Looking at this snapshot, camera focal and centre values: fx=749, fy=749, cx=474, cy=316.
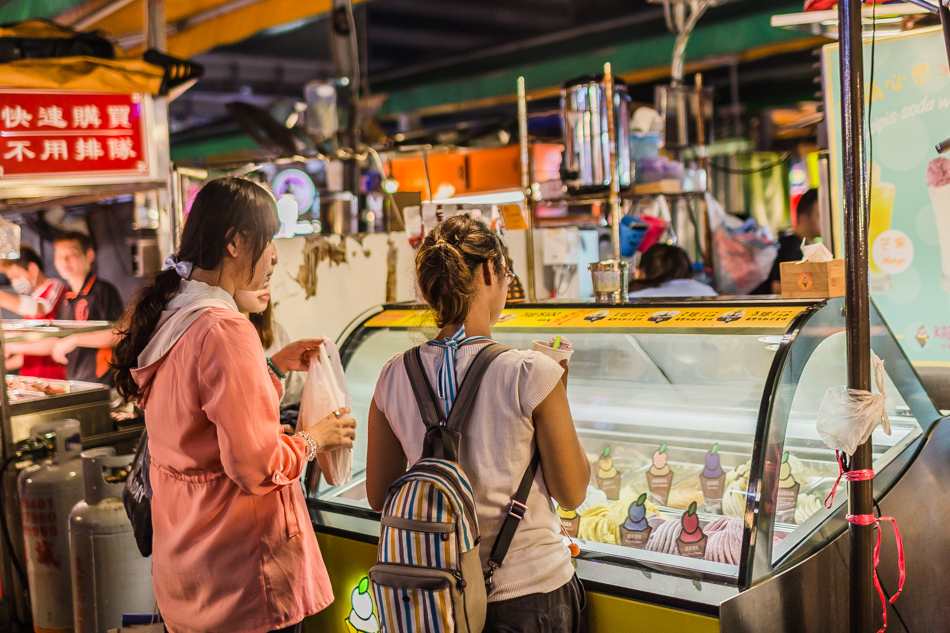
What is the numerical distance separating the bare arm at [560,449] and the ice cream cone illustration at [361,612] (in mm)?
1058

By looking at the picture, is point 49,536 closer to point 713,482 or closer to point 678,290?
point 713,482

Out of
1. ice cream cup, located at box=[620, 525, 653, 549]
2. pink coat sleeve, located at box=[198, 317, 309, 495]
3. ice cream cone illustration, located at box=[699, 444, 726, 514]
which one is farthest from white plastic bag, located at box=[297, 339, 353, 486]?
ice cream cone illustration, located at box=[699, 444, 726, 514]

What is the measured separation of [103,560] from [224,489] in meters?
1.81

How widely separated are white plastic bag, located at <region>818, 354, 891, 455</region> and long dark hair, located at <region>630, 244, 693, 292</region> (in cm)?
233

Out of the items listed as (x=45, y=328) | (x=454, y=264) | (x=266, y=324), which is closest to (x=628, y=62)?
(x=45, y=328)

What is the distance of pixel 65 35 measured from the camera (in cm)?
411

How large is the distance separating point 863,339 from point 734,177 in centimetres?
785

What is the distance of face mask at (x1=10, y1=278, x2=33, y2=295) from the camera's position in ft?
15.4

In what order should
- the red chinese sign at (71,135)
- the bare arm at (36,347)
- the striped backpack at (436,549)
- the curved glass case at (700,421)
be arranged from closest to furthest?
the striped backpack at (436,549), the curved glass case at (700,421), the red chinese sign at (71,135), the bare arm at (36,347)

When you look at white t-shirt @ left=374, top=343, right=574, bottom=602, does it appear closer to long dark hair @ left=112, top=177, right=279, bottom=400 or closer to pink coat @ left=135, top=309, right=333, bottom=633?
pink coat @ left=135, top=309, right=333, bottom=633

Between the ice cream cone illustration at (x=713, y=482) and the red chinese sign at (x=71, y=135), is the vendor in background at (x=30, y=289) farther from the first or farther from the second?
the ice cream cone illustration at (x=713, y=482)

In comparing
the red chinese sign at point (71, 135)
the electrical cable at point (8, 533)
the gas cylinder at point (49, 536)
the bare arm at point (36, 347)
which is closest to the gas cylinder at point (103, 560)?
the gas cylinder at point (49, 536)

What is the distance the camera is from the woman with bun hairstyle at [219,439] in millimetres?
1768

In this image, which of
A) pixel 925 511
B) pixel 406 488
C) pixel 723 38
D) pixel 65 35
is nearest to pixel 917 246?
pixel 925 511
